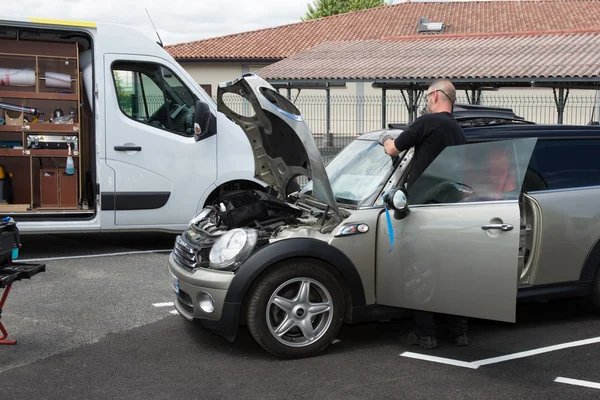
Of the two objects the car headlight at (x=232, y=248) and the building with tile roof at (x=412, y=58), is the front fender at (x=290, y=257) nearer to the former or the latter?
the car headlight at (x=232, y=248)

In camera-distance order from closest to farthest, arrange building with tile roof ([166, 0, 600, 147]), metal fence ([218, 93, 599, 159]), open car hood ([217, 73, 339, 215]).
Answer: open car hood ([217, 73, 339, 215]), building with tile roof ([166, 0, 600, 147]), metal fence ([218, 93, 599, 159])

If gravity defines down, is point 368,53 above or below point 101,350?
above

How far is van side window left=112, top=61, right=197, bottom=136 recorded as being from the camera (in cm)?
817

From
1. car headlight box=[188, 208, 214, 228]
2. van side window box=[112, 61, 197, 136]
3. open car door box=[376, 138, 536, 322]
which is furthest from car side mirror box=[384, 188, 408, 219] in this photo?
van side window box=[112, 61, 197, 136]

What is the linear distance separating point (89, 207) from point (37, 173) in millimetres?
1056

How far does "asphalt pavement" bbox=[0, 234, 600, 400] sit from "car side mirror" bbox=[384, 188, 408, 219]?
3.36 ft

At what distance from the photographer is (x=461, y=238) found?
4.62m

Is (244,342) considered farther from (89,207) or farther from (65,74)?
(65,74)

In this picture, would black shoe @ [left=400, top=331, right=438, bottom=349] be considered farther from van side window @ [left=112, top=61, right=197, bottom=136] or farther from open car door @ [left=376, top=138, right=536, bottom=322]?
van side window @ [left=112, top=61, right=197, bottom=136]

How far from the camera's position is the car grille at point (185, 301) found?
483cm

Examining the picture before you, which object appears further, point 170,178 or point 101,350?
point 170,178

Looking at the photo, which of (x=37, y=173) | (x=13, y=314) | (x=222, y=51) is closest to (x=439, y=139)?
(x=13, y=314)

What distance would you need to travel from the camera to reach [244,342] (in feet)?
16.7

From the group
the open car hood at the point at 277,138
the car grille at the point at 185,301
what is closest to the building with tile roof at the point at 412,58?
the open car hood at the point at 277,138
